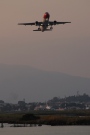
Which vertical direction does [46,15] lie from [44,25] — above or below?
above

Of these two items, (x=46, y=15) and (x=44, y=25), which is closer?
(x=46, y=15)

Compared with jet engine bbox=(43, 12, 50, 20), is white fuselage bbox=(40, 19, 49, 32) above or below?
below

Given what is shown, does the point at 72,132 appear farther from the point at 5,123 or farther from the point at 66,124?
the point at 5,123

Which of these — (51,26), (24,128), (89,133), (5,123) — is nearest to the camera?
(51,26)

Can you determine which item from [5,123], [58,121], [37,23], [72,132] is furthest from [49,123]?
[37,23]

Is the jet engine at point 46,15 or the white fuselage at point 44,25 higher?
the jet engine at point 46,15

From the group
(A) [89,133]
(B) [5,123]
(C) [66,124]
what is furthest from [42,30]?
(B) [5,123]

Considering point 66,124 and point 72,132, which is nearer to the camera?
A: point 72,132

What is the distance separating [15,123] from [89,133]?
3166 centimetres

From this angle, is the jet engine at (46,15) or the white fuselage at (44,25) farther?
the white fuselage at (44,25)

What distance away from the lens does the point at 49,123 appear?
140000 mm

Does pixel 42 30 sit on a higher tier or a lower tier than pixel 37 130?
higher

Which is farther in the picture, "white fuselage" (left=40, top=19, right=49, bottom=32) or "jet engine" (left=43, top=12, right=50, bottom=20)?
"white fuselage" (left=40, top=19, right=49, bottom=32)

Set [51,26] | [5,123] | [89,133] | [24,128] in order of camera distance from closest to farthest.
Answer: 1. [51,26]
2. [89,133]
3. [24,128]
4. [5,123]
